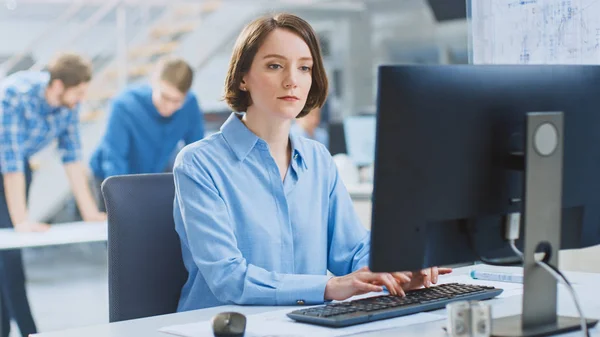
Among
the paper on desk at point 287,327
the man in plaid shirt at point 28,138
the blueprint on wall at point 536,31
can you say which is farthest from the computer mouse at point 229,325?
the man in plaid shirt at point 28,138

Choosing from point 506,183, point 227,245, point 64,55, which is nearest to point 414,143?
point 506,183

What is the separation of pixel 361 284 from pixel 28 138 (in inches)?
108

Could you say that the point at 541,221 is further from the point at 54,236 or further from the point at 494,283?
the point at 54,236

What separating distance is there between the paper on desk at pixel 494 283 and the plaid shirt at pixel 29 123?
7.76 feet

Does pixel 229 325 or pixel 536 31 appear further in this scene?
pixel 536 31

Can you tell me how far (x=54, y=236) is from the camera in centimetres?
330

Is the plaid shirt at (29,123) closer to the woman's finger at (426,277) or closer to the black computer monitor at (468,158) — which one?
the woman's finger at (426,277)

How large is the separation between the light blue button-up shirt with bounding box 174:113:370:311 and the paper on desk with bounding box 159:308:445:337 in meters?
0.16

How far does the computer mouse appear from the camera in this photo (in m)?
1.34

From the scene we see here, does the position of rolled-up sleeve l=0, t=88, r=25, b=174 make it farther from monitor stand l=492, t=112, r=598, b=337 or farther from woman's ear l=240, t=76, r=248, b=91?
monitor stand l=492, t=112, r=598, b=337

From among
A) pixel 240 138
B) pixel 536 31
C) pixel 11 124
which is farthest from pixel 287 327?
pixel 11 124

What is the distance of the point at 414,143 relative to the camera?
129 centimetres

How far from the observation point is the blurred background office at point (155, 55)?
17.9 feet

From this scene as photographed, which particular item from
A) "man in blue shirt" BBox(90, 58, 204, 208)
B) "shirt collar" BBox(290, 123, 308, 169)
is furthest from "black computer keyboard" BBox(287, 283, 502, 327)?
"man in blue shirt" BBox(90, 58, 204, 208)
